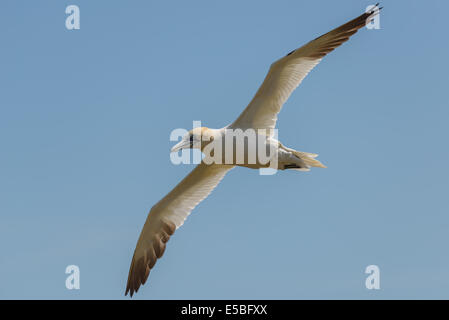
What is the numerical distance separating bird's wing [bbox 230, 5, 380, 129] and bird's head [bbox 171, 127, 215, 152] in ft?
2.22

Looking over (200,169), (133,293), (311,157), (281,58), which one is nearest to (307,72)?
(281,58)

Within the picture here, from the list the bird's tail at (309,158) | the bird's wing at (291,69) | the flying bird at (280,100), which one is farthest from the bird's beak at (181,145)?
the bird's tail at (309,158)

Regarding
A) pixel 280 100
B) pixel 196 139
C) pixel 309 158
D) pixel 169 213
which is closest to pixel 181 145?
pixel 196 139

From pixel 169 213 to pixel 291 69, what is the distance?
160 inches

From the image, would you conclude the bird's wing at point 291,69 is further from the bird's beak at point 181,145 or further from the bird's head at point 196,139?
the bird's beak at point 181,145

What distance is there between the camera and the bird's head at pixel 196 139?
Answer: 12.7 m

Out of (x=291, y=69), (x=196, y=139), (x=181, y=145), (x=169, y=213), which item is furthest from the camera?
(x=169, y=213)

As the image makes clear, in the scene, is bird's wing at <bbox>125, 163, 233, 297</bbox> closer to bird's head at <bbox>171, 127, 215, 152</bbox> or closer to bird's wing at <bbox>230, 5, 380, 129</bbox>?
bird's head at <bbox>171, 127, 215, 152</bbox>

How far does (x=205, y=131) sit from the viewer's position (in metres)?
12.7

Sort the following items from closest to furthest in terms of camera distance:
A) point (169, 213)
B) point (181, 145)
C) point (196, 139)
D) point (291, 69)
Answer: point (291, 69), point (196, 139), point (181, 145), point (169, 213)

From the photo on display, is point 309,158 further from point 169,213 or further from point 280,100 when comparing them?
point 169,213

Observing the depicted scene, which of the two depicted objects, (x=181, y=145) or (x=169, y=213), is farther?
(x=169, y=213)

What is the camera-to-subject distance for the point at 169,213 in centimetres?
1430

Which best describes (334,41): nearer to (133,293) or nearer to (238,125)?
(238,125)
